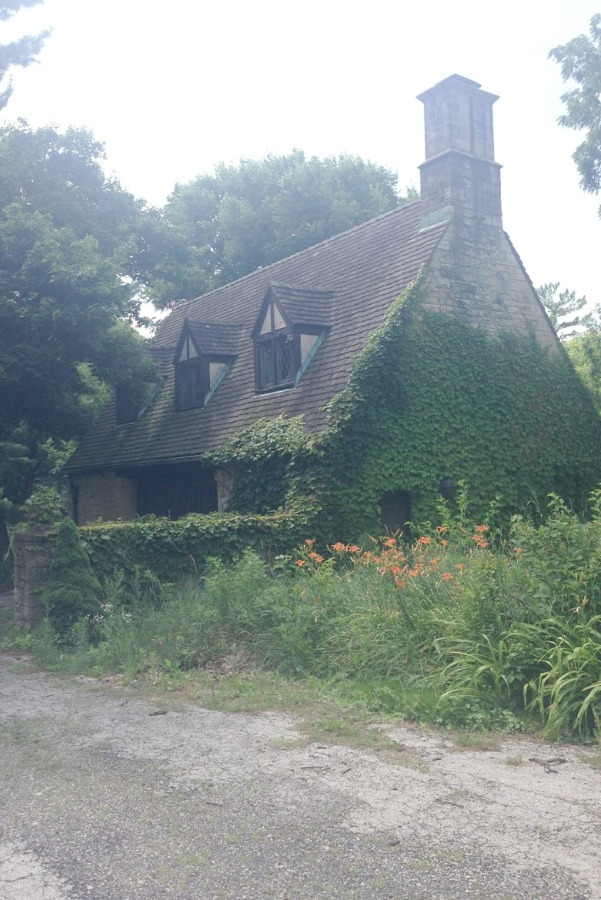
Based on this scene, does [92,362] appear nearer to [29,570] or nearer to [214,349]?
[214,349]

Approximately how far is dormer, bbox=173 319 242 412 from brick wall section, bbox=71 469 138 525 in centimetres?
278

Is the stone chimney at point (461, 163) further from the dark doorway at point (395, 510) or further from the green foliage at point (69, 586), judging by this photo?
the green foliage at point (69, 586)

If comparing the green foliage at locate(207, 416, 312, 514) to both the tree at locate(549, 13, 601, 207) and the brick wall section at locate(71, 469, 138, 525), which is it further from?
the tree at locate(549, 13, 601, 207)

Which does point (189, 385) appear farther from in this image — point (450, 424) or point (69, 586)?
point (69, 586)

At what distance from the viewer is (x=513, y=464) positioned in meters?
17.6

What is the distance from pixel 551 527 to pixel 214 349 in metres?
13.8

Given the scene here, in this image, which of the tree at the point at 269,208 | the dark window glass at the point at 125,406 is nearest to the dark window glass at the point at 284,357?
the dark window glass at the point at 125,406

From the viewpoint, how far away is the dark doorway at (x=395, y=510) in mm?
16641

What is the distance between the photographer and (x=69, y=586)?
11.8 m

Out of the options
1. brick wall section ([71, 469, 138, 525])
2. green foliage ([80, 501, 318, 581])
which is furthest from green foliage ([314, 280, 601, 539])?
brick wall section ([71, 469, 138, 525])

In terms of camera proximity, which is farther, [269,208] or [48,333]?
[269,208]

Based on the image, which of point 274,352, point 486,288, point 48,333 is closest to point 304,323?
point 274,352

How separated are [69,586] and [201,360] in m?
9.74

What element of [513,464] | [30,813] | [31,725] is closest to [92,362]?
[513,464]
